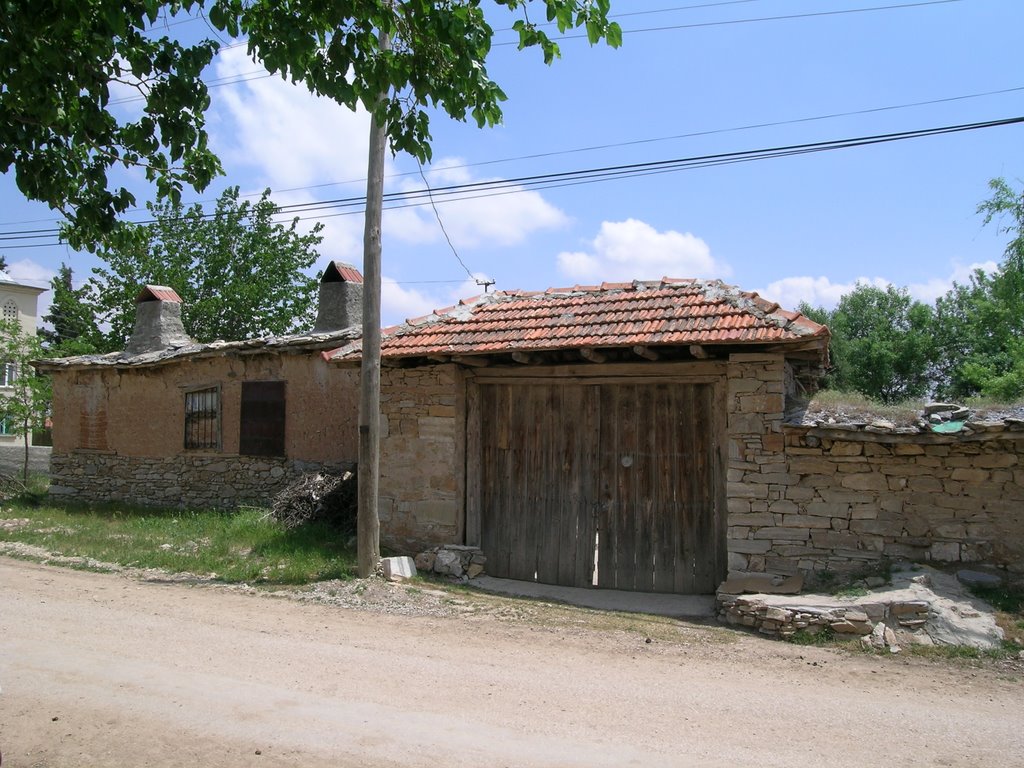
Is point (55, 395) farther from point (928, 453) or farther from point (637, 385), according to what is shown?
point (928, 453)

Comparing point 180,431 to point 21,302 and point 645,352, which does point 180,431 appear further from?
point 21,302

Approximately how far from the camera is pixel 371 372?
29.6 ft

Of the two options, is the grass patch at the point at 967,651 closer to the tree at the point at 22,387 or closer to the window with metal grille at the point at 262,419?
the window with metal grille at the point at 262,419

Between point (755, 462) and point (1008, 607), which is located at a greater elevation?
point (755, 462)

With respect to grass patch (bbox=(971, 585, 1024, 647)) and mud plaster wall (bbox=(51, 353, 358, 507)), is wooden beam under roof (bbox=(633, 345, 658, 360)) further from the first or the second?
mud plaster wall (bbox=(51, 353, 358, 507))

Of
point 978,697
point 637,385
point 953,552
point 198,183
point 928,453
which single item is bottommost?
point 978,697

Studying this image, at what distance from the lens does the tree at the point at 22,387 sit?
17.0 meters

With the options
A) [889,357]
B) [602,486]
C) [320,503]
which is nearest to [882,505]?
[602,486]

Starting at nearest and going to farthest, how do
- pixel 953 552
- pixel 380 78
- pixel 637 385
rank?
pixel 380 78
pixel 953 552
pixel 637 385

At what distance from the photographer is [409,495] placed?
9.98 metres

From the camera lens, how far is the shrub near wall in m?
7.30

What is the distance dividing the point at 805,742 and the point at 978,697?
190 cm

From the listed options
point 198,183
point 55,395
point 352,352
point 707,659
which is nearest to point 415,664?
point 707,659

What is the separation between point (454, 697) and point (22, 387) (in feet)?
53.5
